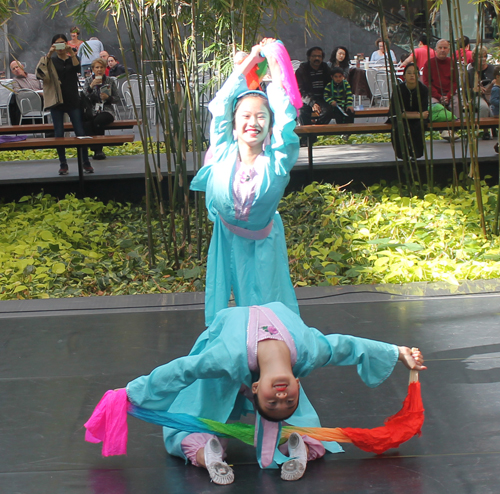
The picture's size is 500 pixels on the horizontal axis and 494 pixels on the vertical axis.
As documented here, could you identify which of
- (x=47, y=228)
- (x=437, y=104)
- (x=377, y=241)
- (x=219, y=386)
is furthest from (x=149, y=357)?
(x=437, y=104)

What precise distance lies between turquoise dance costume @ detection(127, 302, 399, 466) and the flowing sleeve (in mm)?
459

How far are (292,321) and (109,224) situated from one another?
3.53 meters

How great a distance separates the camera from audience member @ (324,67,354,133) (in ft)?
22.4

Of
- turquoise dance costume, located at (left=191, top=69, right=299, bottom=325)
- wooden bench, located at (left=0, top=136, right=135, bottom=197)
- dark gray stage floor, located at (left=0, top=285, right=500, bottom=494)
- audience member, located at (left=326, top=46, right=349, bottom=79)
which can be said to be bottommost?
dark gray stage floor, located at (left=0, top=285, right=500, bottom=494)

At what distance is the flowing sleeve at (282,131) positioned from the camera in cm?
200

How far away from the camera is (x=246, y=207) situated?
6.76 ft

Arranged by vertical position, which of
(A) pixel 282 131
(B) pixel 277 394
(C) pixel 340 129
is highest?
(C) pixel 340 129

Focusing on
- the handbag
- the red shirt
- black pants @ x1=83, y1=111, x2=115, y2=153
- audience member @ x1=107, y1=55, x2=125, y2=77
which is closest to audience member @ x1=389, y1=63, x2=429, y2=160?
the red shirt

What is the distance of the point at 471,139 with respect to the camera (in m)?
4.12

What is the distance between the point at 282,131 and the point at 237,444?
97 centimetres

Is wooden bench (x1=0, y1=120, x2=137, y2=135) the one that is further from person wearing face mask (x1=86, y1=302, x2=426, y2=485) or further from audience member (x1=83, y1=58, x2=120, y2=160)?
person wearing face mask (x1=86, y1=302, x2=426, y2=485)

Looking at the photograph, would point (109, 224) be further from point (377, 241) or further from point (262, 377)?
point (262, 377)

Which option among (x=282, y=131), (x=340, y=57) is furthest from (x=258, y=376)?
(x=340, y=57)

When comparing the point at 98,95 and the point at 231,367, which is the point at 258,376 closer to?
the point at 231,367
